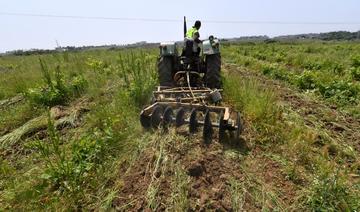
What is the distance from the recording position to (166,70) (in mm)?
6199

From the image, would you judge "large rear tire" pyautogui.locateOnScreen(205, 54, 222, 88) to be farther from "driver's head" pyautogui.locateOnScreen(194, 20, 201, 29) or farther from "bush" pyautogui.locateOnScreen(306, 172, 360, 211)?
Result: "bush" pyautogui.locateOnScreen(306, 172, 360, 211)

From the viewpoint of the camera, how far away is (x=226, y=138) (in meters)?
3.79

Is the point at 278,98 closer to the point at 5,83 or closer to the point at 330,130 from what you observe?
the point at 330,130

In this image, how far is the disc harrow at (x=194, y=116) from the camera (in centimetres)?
369

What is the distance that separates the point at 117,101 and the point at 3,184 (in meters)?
2.34

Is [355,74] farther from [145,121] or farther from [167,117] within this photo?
[145,121]

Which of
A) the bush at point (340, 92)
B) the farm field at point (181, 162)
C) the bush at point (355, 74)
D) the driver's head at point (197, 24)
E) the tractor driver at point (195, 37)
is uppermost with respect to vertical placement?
the driver's head at point (197, 24)

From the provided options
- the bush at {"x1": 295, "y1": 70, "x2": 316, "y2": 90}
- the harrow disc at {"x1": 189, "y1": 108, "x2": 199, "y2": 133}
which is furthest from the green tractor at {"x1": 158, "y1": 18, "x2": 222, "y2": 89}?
the bush at {"x1": 295, "y1": 70, "x2": 316, "y2": 90}

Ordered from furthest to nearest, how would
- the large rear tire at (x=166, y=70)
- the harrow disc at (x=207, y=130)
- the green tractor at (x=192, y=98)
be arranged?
1. the large rear tire at (x=166, y=70)
2. the green tractor at (x=192, y=98)
3. the harrow disc at (x=207, y=130)

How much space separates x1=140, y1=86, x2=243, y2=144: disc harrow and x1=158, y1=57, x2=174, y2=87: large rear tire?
4.97 feet

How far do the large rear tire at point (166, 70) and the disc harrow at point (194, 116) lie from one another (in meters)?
1.51

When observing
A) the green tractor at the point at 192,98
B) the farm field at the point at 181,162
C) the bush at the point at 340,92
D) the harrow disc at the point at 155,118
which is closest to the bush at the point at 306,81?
the bush at the point at 340,92

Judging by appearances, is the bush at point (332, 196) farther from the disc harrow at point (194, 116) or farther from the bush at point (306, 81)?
the bush at point (306, 81)

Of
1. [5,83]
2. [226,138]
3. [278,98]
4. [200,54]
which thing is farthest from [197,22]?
[5,83]
